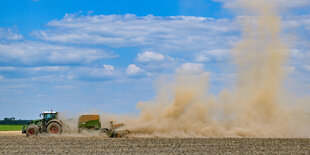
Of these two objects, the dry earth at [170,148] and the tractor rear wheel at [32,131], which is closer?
the dry earth at [170,148]

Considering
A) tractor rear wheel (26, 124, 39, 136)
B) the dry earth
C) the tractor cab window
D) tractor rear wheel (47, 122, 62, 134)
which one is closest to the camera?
the dry earth

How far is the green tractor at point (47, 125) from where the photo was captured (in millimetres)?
47281

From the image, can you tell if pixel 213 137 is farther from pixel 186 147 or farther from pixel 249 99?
pixel 186 147

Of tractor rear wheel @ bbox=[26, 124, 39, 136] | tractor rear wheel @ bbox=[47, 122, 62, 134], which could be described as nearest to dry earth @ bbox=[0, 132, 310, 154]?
tractor rear wheel @ bbox=[47, 122, 62, 134]

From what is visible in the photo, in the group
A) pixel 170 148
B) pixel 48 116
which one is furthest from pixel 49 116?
pixel 170 148

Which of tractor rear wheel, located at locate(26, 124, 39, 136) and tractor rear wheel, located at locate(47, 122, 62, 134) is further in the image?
tractor rear wheel, located at locate(47, 122, 62, 134)

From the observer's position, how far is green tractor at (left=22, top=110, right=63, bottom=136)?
47281 mm

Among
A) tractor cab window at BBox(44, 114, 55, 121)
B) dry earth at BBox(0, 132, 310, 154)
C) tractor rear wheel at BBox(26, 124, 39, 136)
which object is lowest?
dry earth at BBox(0, 132, 310, 154)

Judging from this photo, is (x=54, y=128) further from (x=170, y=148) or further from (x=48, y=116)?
(x=170, y=148)

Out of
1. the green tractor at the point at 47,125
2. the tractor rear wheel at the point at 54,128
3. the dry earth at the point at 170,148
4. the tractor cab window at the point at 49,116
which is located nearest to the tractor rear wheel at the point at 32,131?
the green tractor at the point at 47,125

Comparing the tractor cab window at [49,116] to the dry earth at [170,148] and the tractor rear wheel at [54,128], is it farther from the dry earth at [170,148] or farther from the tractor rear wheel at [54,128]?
the dry earth at [170,148]

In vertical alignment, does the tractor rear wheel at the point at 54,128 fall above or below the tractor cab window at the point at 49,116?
below

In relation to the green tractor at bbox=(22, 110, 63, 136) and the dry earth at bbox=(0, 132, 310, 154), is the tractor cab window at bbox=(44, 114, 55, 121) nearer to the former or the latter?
the green tractor at bbox=(22, 110, 63, 136)

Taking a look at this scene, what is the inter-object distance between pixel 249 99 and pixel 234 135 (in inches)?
237
